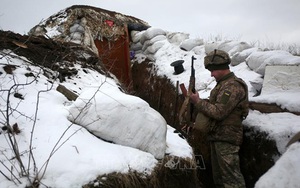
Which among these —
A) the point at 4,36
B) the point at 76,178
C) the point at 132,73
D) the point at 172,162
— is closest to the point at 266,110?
the point at 172,162

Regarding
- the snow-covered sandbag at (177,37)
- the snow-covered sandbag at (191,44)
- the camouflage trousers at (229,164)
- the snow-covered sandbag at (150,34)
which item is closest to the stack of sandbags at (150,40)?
the snow-covered sandbag at (150,34)

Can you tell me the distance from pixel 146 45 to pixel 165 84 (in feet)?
7.32

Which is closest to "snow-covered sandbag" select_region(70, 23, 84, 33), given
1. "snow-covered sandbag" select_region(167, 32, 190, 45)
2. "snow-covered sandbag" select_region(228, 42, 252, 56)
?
"snow-covered sandbag" select_region(167, 32, 190, 45)

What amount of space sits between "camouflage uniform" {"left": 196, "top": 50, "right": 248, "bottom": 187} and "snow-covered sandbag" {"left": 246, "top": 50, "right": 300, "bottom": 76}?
4.21ft

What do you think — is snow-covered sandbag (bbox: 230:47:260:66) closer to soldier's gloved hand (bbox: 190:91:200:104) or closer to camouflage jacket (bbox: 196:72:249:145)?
camouflage jacket (bbox: 196:72:249:145)

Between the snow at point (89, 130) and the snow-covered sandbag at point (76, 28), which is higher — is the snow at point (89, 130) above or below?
below

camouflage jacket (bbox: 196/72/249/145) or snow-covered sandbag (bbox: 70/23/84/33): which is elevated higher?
snow-covered sandbag (bbox: 70/23/84/33)

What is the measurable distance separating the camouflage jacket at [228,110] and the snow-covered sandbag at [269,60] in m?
1.26

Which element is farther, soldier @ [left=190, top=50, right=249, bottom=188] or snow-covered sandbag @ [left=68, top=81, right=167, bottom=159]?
soldier @ [left=190, top=50, right=249, bottom=188]

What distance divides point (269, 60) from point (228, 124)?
66.6 inches

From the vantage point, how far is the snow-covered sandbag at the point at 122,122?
2.13 meters

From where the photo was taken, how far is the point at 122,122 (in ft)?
7.02

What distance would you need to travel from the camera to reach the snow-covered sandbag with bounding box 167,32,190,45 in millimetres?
7239

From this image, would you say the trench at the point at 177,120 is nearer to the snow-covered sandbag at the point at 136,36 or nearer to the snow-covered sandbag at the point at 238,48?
the snow-covered sandbag at the point at 136,36
